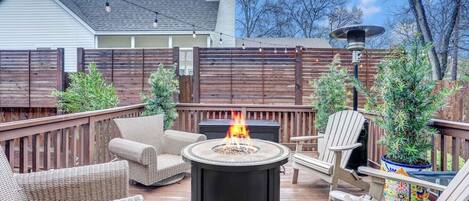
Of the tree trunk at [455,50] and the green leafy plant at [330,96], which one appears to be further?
the tree trunk at [455,50]

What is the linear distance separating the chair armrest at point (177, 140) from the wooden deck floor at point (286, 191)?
15.8 inches

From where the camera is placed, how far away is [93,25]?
397 inches

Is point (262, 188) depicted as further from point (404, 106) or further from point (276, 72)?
point (276, 72)

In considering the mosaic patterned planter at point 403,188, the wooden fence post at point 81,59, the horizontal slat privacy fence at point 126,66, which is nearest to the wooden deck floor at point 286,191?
the mosaic patterned planter at point 403,188

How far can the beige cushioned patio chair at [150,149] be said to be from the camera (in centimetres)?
287

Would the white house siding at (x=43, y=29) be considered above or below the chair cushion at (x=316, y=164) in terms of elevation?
above

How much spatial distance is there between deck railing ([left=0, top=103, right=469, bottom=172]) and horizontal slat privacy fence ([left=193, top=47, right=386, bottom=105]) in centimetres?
85

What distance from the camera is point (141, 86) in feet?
20.7

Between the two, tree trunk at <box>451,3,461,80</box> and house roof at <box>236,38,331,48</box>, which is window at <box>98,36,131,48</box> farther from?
tree trunk at <box>451,3,461,80</box>

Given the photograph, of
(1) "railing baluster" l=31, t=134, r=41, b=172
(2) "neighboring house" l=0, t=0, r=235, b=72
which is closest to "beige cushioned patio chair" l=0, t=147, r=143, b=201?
(1) "railing baluster" l=31, t=134, r=41, b=172

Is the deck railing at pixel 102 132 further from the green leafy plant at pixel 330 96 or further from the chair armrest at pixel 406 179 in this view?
the chair armrest at pixel 406 179

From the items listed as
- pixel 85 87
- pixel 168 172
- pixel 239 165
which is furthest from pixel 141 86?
pixel 239 165

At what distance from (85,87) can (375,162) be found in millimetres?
4575

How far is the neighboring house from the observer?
9773mm
